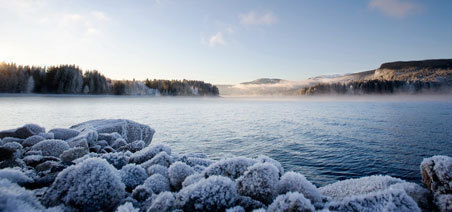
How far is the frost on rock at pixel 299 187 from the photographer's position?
2994mm

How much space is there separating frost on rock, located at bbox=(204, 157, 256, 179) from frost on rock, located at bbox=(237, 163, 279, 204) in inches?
21.0

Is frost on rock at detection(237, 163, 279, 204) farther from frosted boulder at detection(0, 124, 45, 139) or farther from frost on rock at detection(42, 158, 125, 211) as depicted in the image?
frosted boulder at detection(0, 124, 45, 139)

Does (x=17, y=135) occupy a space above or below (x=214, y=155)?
above

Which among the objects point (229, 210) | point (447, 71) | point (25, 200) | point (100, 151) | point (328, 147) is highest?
point (447, 71)

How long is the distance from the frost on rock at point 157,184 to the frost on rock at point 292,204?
205 centimetres

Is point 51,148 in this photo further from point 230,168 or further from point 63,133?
point 230,168

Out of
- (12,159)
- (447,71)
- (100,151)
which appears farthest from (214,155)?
(447,71)

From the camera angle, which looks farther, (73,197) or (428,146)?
(428,146)

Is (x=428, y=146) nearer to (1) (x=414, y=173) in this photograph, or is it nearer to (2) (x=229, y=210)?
(1) (x=414, y=173)

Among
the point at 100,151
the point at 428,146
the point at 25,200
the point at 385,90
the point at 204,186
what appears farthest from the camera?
the point at 385,90

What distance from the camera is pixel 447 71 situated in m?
162

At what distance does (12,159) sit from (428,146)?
1682 cm

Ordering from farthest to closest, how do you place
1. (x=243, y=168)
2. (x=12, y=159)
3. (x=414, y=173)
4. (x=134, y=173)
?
(x=414, y=173), (x=12, y=159), (x=134, y=173), (x=243, y=168)

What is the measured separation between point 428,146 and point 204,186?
14.1m
